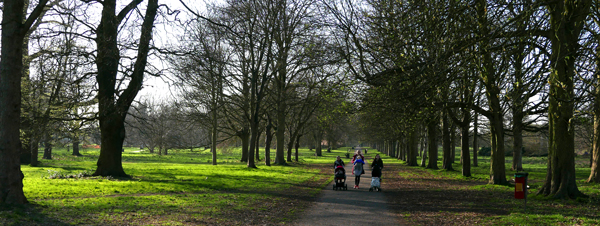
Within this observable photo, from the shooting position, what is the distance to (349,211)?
36.6ft

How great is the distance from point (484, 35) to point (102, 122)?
1500 cm

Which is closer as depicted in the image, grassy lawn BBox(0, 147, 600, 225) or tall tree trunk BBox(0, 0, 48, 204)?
grassy lawn BBox(0, 147, 600, 225)

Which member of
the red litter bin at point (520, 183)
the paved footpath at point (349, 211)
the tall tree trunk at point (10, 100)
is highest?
the tall tree trunk at point (10, 100)

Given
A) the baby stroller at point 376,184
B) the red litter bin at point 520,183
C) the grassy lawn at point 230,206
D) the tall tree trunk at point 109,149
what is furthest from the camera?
the tall tree trunk at point 109,149

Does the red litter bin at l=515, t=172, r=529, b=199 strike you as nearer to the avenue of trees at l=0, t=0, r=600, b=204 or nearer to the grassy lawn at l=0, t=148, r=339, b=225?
the avenue of trees at l=0, t=0, r=600, b=204

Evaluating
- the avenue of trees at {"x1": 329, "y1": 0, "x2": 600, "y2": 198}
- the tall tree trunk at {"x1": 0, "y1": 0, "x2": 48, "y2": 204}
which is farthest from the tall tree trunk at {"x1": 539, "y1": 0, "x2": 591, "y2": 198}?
the tall tree trunk at {"x1": 0, "y1": 0, "x2": 48, "y2": 204}

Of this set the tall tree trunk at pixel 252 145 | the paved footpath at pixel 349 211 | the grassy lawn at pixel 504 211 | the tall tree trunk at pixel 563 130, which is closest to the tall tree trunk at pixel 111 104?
the paved footpath at pixel 349 211

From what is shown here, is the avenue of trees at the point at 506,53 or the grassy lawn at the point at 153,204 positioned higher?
the avenue of trees at the point at 506,53

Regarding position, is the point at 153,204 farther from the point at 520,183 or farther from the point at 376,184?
the point at 520,183

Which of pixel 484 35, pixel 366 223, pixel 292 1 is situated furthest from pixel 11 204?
pixel 292 1

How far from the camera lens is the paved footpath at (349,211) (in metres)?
9.60

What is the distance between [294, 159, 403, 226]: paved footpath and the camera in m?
9.60

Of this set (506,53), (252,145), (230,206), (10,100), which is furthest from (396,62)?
(252,145)

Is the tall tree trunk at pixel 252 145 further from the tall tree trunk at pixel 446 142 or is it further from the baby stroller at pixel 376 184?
the baby stroller at pixel 376 184
